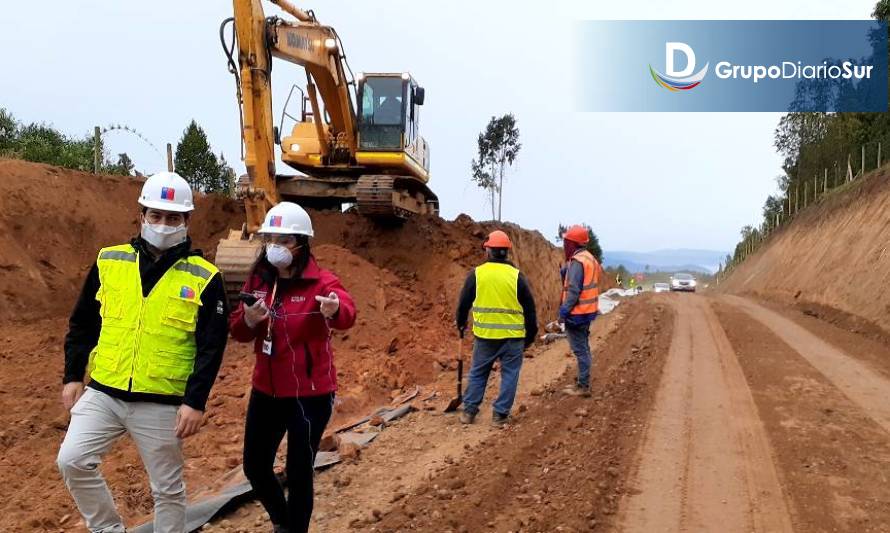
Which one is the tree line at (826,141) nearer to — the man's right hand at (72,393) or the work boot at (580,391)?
the work boot at (580,391)

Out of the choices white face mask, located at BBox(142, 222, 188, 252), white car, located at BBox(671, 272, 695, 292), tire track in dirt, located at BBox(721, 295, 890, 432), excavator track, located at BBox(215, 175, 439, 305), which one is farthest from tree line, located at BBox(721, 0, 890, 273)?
white face mask, located at BBox(142, 222, 188, 252)

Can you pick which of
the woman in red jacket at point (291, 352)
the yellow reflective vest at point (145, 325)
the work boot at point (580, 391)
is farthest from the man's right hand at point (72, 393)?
the work boot at point (580, 391)

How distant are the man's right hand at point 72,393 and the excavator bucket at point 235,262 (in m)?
6.22

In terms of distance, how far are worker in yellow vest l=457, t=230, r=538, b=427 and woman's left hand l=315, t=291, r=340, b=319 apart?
3668 mm

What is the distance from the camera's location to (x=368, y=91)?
13758 mm

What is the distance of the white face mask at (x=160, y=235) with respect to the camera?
3.68 m

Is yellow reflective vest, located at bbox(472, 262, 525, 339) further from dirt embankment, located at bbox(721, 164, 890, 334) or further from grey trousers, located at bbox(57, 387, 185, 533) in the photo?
dirt embankment, located at bbox(721, 164, 890, 334)

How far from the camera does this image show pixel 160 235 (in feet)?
12.1

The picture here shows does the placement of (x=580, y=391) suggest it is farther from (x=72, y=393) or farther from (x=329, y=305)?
(x=72, y=393)

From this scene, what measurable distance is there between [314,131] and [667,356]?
812 cm

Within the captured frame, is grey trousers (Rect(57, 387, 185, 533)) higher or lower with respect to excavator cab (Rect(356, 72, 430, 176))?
lower

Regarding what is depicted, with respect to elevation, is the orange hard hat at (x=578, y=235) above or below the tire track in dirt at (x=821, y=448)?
above

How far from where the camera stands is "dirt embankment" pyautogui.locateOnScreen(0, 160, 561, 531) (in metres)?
7.06

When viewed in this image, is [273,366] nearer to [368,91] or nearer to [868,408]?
[868,408]
